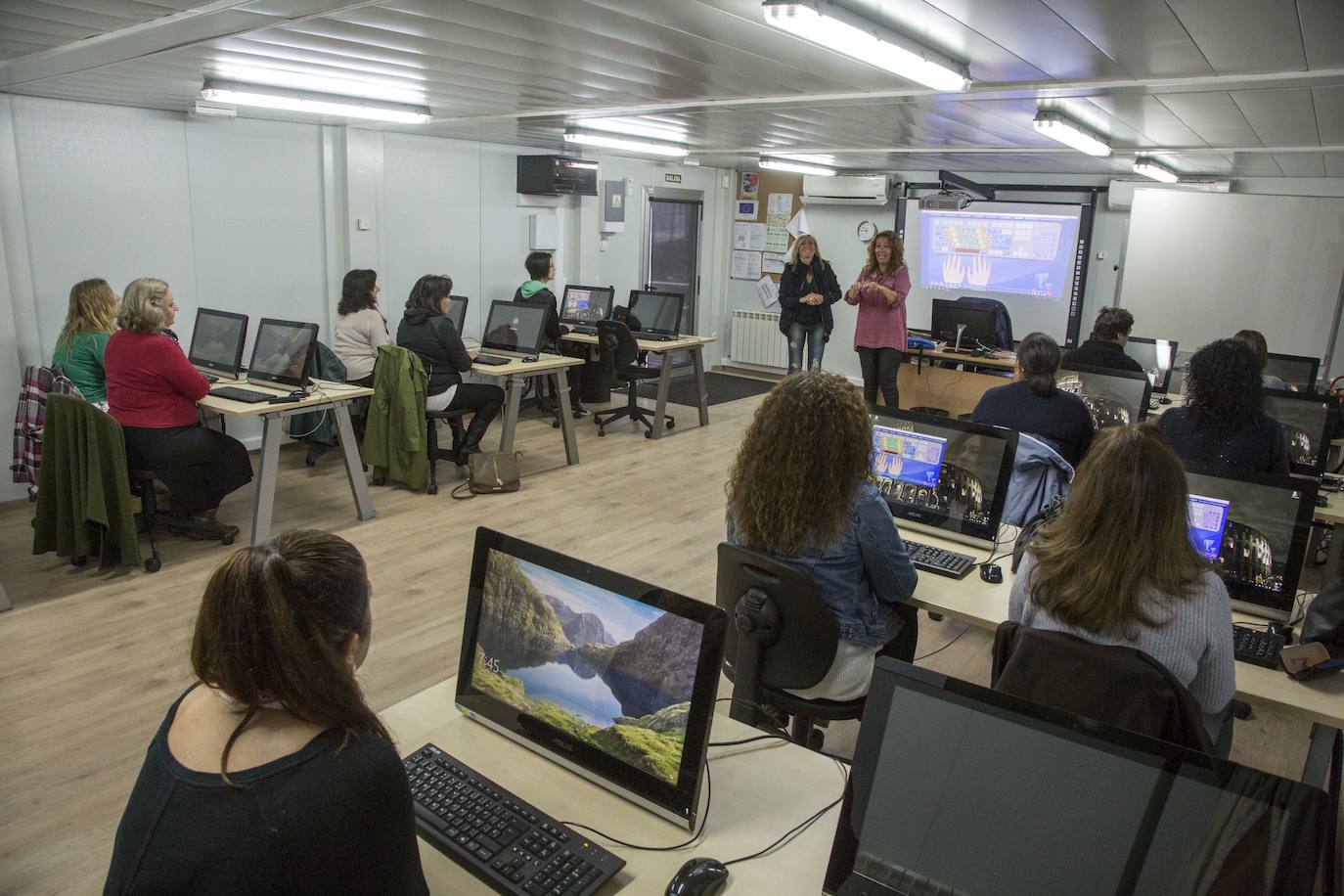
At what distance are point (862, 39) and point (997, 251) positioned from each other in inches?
264

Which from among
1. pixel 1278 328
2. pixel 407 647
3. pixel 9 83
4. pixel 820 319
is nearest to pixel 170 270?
pixel 9 83

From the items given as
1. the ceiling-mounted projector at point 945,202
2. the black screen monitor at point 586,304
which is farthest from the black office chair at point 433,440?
the ceiling-mounted projector at point 945,202

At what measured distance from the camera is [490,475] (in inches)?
222

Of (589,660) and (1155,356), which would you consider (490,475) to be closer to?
(589,660)

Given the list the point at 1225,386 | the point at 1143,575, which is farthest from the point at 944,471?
the point at 1225,386

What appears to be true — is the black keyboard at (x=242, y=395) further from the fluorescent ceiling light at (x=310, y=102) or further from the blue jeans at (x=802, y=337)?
the blue jeans at (x=802, y=337)

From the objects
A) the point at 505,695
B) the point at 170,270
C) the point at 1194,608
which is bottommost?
the point at 505,695

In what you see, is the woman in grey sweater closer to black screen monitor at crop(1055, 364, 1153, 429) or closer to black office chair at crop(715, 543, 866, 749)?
black office chair at crop(715, 543, 866, 749)

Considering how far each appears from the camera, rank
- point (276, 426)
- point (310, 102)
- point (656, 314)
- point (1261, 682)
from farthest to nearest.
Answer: point (656, 314)
point (310, 102)
point (276, 426)
point (1261, 682)

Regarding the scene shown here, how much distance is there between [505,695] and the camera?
1.66 m

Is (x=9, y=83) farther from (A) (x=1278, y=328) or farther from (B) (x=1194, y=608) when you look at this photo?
(A) (x=1278, y=328)

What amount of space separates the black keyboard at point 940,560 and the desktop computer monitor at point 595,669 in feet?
4.71

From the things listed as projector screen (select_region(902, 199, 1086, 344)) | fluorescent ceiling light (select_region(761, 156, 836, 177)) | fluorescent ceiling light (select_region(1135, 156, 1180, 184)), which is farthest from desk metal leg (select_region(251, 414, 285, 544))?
projector screen (select_region(902, 199, 1086, 344))

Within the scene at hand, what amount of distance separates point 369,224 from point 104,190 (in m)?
1.81
